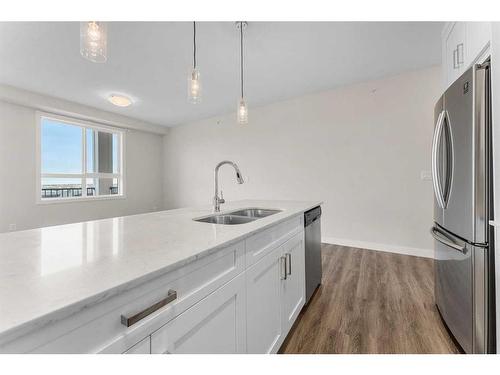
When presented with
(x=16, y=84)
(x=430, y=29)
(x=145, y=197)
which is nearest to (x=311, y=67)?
(x=430, y=29)

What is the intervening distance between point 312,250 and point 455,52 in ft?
7.00

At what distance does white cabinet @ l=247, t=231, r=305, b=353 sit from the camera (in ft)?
3.71

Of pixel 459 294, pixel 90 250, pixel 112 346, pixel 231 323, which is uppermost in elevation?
pixel 90 250

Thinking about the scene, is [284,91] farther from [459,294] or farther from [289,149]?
[459,294]

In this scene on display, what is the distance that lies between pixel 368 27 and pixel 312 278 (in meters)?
2.61

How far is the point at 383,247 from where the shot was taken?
12.2ft

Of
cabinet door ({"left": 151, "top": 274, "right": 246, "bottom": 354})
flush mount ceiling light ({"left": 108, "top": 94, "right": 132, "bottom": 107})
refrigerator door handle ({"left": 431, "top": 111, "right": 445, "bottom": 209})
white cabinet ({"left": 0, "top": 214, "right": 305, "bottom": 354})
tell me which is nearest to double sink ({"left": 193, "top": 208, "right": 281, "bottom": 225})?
white cabinet ({"left": 0, "top": 214, "right": 305, "bottom": 354})

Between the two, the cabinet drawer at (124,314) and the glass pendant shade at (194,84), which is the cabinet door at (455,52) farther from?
the cabinet drawer at (124,314)

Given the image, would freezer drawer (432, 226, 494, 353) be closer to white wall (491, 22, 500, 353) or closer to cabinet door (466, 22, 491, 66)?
white wall (491, 22, 500, 353)

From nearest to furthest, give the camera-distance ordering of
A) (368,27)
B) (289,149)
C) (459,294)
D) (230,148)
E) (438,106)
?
(459,294) < (438,106) < (368,27) < (289,149) < (230,148)

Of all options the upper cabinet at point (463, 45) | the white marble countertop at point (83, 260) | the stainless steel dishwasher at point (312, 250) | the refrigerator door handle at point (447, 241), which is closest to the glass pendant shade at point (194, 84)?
the white marble countertop at point (83, 260)

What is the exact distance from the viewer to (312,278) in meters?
2.16

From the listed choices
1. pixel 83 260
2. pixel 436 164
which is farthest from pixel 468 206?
pixel 83 260

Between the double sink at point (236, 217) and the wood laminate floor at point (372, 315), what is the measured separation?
0.86 metres
